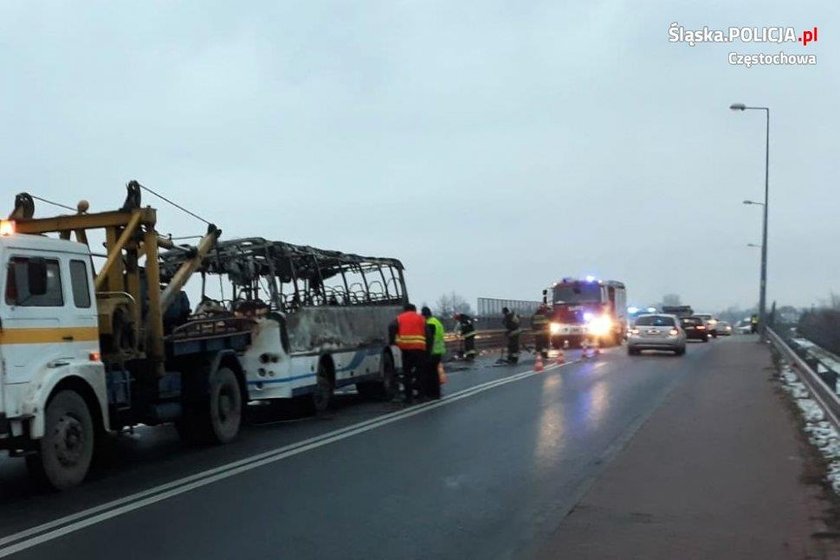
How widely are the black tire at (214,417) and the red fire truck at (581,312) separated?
2696 cm

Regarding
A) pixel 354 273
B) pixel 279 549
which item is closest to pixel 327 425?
pixel 354 273

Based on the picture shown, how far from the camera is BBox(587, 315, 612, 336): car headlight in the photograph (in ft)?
133

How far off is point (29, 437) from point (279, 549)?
130 inches

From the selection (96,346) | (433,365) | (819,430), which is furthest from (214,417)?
(819,430)

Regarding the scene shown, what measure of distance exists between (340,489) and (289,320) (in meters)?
→ 5.96

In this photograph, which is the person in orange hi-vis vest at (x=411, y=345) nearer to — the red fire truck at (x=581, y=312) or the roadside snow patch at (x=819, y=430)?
the roadside snow patch at (x=819, y=430)

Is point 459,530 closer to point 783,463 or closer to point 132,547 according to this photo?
point 132,547

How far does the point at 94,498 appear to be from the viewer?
9.25m

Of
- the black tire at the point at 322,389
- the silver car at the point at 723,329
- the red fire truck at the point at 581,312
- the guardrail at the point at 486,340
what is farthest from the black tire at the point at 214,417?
the silver car at the point at 723,329

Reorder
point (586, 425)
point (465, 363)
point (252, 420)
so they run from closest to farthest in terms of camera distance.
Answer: point (586, 425) < point (252, 420) < point (465, 363)

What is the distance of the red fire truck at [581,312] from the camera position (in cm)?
4047

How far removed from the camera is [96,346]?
1047cm

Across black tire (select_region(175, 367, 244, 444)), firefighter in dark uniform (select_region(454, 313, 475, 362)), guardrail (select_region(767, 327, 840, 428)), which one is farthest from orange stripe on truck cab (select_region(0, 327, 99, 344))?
firefighter in dark uniform (select_region(454, 313, 475, 362))

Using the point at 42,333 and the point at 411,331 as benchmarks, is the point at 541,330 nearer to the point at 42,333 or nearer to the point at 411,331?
the point at 411,331
